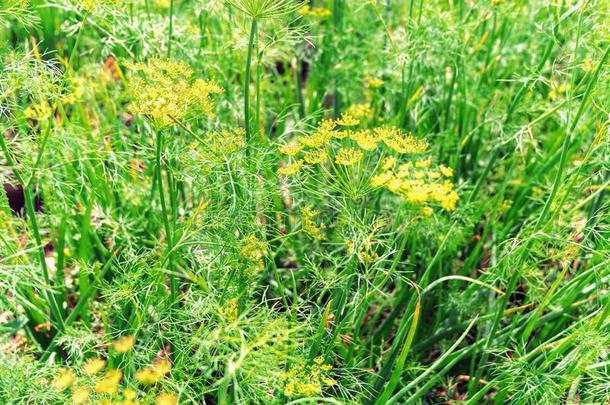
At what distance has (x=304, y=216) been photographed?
2131 mm

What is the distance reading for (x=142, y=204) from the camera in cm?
299

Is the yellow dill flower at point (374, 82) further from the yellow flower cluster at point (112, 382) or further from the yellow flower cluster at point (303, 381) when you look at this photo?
the yellow flower cluster at point (112, 382)

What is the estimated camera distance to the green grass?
2066mm

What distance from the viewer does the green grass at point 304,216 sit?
2066mm

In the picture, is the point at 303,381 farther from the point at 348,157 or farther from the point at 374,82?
the point at 374,82

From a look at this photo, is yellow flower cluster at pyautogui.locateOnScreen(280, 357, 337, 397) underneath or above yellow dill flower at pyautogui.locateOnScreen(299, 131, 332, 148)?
underneath

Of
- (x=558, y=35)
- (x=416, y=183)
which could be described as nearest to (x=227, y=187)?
(x=416, y=183)

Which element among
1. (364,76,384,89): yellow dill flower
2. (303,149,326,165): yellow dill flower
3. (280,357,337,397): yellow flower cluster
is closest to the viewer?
(280,357,337,397): yellow flower cluster

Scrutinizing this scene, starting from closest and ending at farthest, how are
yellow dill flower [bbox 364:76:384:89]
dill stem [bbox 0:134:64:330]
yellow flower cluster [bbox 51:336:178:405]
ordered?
yellow flower cluster [bbox 51:336:178:405] < dill stem [bbox 0:134:64:330] < yellow dill flower [bbox 364:76:384:89]

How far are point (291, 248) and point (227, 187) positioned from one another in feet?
3.18

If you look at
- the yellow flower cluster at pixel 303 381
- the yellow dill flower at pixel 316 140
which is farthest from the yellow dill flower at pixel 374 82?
the yellow flower cluster at pixel 303 381

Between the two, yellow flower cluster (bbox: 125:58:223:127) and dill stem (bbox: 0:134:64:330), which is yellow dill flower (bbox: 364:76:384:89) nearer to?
yellow flower cluster (bbox: 125:58:223:127)

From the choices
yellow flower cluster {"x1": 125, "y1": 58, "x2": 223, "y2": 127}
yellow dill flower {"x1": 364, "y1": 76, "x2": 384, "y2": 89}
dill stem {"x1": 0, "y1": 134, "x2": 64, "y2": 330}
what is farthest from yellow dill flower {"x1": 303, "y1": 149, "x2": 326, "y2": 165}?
yellow dill flower {"x1": 364, "y1": 76, "x2": 384, "y2": 89}

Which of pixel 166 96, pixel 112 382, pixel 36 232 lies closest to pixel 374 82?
pixel 166 96
